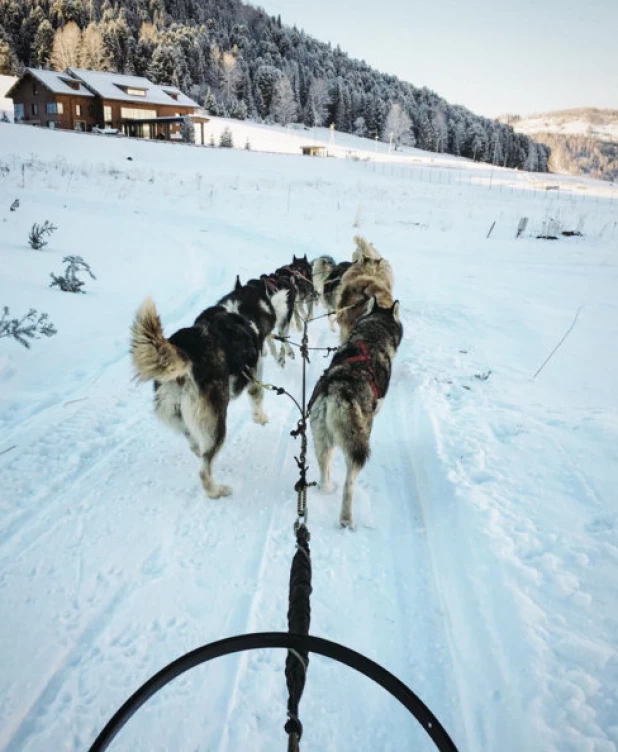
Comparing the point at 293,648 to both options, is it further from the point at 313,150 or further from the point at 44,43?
the point at 44,43

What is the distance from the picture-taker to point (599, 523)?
284 cm

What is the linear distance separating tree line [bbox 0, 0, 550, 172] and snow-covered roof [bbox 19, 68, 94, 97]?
74.9ft

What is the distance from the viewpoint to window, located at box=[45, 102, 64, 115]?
43.9 meters

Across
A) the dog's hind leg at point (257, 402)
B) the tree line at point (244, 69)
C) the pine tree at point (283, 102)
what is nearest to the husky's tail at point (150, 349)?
the dog's hind leg at point (257, 402)

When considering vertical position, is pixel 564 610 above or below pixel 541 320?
below

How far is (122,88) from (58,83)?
608cm

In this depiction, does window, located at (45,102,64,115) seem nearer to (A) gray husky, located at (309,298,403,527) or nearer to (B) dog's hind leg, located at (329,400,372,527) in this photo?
(A) gray husky, located at (309,298,403,527)

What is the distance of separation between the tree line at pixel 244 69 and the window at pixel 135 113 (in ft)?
61.7

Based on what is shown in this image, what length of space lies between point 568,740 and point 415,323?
5.86 m

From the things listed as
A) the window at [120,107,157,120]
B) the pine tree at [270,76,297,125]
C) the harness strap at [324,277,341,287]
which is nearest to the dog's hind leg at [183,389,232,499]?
the harness strap at [324,277,341,287]

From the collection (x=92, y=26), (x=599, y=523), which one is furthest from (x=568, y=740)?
(x=92, y=26)

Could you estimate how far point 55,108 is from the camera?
43969 mm

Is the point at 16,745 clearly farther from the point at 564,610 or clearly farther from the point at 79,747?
the point at 564,610

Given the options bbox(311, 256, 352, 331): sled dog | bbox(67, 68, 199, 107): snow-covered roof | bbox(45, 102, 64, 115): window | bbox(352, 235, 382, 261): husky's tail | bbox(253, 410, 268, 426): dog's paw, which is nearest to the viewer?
bbox(253, 410, 268, 426): dog's paw
